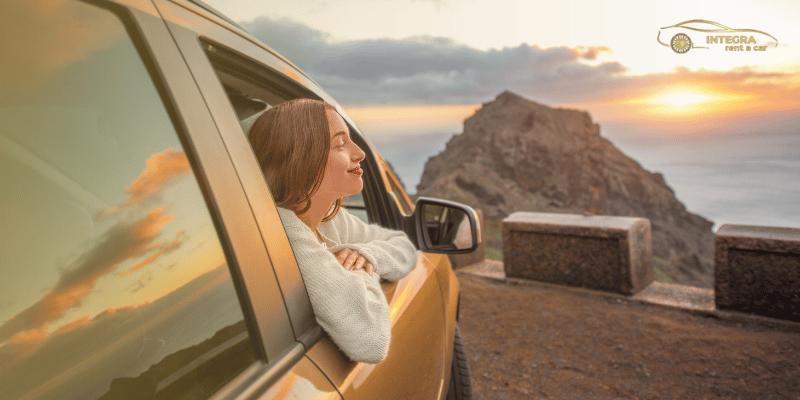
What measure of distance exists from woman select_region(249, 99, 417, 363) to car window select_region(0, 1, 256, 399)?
28cm

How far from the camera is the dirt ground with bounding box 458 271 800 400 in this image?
12.2 feet

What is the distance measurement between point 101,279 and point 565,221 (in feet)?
17.8

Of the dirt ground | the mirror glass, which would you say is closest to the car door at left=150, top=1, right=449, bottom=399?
the mirror glass

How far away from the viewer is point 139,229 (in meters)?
0.75

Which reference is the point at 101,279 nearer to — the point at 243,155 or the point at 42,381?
the point at 42,381

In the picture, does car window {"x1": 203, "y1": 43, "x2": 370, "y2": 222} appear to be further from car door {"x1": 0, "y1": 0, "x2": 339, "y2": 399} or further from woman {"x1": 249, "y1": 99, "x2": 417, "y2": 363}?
car door {"x1": 0, "y1": 0, "x2": 339, "y2": 399}

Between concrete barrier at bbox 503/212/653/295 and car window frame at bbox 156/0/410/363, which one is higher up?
car window frame at bbox 156/0/410/363

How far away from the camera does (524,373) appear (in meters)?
4.05

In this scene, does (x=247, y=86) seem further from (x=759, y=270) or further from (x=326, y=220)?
(x=759, y=270)

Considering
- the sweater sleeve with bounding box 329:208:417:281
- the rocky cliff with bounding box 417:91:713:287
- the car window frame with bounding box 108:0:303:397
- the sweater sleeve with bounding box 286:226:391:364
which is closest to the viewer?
the car window frame with bounding box 108:0:303:397

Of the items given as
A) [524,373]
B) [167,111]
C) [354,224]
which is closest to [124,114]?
[167,111]

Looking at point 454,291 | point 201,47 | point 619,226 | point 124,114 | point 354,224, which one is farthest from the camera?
point 619,226

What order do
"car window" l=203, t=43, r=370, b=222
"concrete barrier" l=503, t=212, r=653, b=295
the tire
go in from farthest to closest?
1. "concrete barrier" l=503, t=212, r=653, b=295
2. the tire
3. "car window" l=203, t=43, r=370, b=222

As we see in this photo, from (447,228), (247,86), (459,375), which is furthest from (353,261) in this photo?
(459,375)
